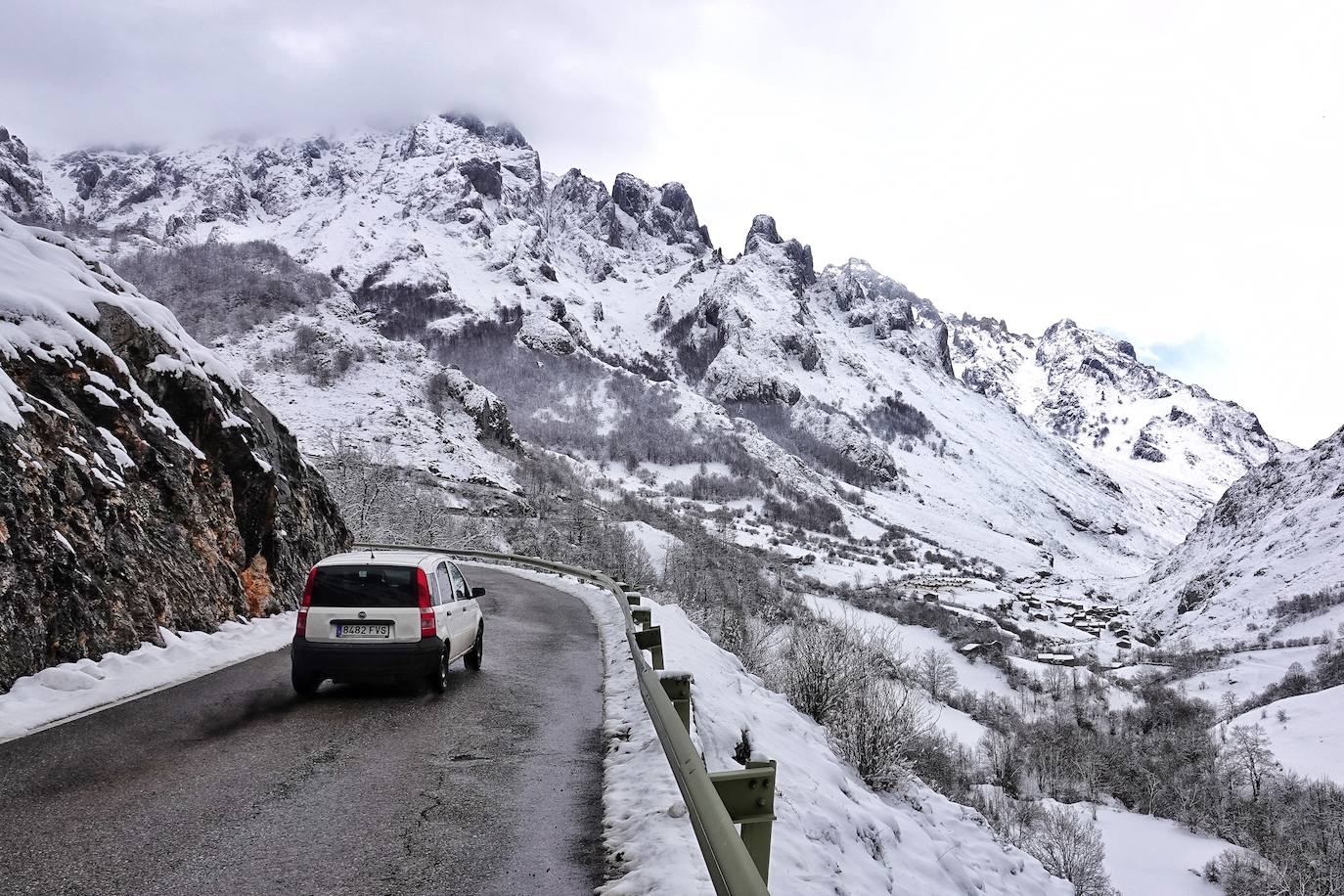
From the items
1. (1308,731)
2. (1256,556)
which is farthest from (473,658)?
(1256,556)

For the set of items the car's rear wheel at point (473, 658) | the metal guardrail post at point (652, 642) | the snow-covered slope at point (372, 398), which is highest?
the snow-covered slope at point (372, 398)

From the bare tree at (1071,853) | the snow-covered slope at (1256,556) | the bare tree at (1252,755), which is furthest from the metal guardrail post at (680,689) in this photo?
the snow-covered slope at (1256,556)

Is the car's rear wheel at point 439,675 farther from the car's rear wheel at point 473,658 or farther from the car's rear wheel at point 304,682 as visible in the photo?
the car's rear wheel at point 473,658

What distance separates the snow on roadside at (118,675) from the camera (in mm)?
6576

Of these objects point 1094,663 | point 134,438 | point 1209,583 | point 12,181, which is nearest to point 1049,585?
point 1209,583

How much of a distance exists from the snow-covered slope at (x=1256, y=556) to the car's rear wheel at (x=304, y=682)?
57.8m

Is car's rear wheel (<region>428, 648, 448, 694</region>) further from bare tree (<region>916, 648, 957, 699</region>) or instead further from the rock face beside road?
bare tree (<region>916, 648, 957, 699</region>)

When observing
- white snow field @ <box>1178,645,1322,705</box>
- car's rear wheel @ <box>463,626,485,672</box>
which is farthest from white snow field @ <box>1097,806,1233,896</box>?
white snow field @ <box>1178,645,1322,705</box>

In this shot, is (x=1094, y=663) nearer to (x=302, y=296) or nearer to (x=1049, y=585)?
(x=1049, y=585)

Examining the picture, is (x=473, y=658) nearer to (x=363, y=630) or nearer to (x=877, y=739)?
(x=363, y=630)

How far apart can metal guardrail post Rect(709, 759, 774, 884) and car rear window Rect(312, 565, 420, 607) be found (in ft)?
17.6

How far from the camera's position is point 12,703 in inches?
262

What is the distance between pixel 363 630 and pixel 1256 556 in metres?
81.5

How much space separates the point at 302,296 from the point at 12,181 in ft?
453
